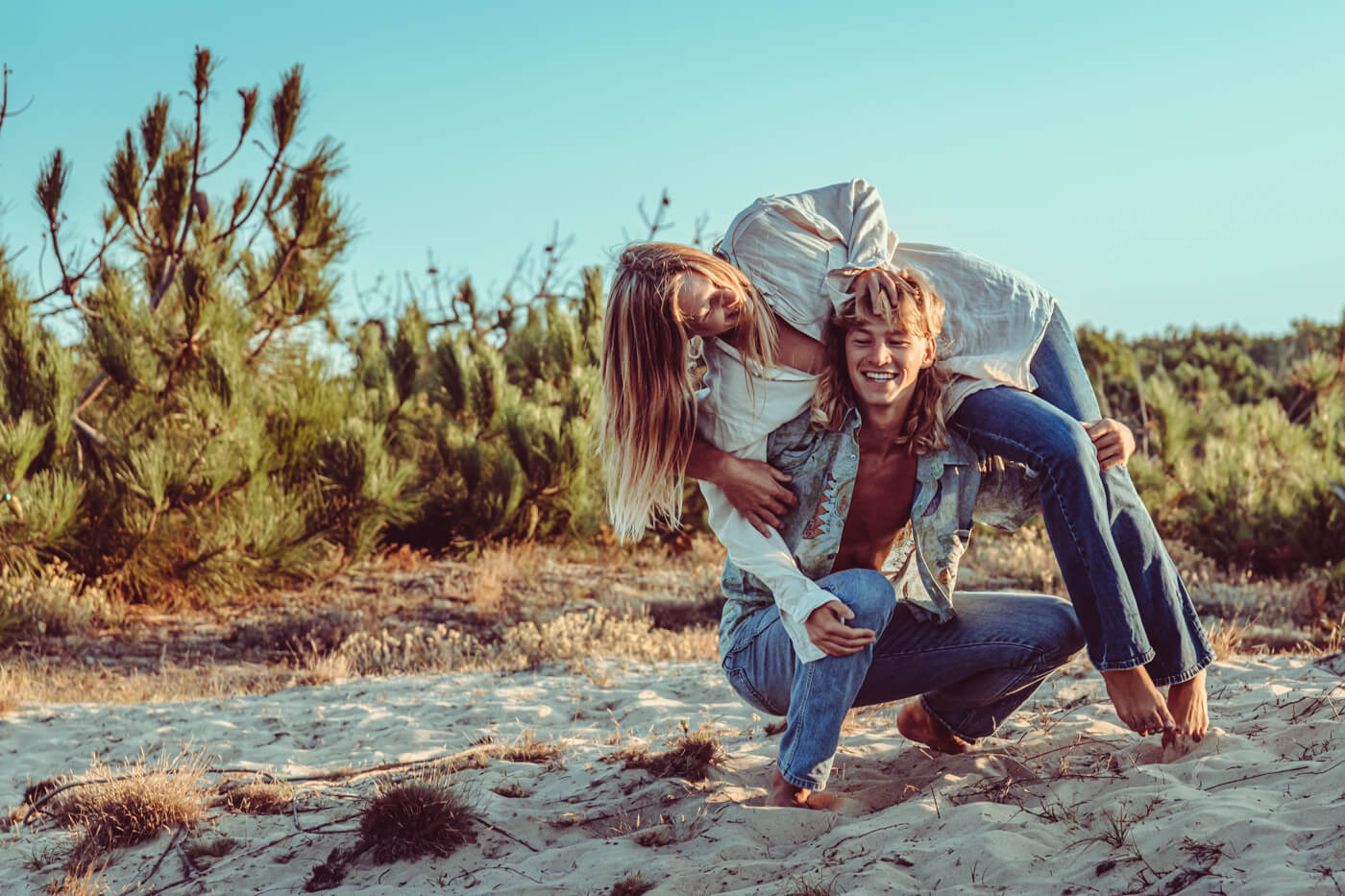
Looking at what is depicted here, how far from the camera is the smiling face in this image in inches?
104

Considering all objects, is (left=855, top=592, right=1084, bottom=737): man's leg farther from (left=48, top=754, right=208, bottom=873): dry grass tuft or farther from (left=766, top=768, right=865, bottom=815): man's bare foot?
(left=48, top=754, right=208, bottom=873): dry grass tuft

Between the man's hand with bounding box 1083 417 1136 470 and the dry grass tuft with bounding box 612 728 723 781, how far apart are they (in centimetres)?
155

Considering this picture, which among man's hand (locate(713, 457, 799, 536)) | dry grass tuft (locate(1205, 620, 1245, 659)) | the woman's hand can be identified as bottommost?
dry grass tuft (locate(1205, 620, 1245, 659))

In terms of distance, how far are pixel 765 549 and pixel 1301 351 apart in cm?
2422

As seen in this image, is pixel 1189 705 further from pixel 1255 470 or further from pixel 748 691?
pixel 1255 470

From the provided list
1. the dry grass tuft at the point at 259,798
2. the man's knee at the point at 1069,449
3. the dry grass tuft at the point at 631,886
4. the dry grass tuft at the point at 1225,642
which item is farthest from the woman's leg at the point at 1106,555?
the dry grass tuft at the point at 259,798

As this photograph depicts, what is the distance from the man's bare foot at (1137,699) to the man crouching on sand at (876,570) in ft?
1.04

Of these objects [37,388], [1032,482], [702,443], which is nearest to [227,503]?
[37,388]

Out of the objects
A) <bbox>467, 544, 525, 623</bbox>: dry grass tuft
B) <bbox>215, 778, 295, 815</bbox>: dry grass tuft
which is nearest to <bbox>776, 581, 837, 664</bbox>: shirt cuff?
<bbox>215, 778, 295, 815</bbox>: dry grass tuft

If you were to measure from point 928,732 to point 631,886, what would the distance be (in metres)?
1.16

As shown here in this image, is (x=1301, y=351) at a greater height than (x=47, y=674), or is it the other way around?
(x=1301, y=351)

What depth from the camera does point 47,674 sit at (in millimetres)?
6730

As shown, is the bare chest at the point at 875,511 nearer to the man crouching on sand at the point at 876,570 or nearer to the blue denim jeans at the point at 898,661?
the man crouching on sand at the point at 876,570

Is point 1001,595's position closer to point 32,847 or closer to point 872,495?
point 872,495
